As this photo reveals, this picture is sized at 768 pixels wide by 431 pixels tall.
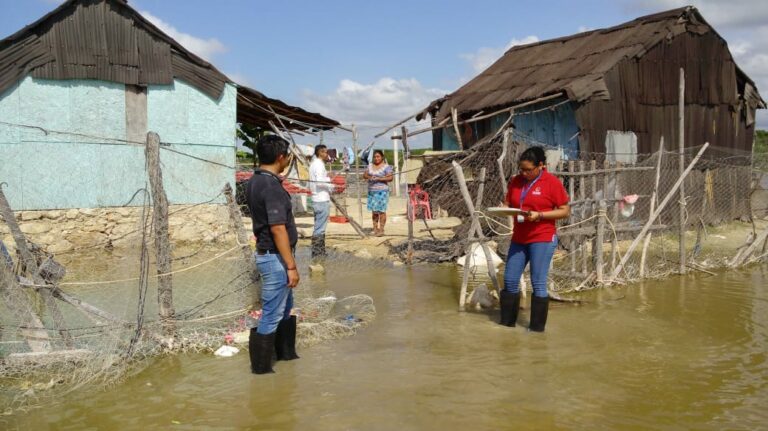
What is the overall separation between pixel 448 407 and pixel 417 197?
43.8 feet

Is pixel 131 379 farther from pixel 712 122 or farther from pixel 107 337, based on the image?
pixel 712 122

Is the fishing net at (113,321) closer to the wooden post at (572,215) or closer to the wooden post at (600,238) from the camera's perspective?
the wooden post at (572,215)

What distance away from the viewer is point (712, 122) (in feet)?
48.6

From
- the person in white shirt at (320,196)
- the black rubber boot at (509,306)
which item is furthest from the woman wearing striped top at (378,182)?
the black rubber boot at (509,306)

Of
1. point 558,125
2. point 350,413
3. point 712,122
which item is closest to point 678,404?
point 350,413

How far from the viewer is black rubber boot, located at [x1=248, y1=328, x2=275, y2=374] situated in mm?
4914

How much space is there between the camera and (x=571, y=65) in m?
13.4

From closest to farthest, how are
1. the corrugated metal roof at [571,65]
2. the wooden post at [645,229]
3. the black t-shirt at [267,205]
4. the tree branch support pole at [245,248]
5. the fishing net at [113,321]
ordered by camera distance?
1. the black t-shirt at [267,205]
2. the fishing net at [113,321]
3. the tree branch support pole at [245,248]
4. the wooden post at [645,229]
5. the corrugated metal roof at [571,65]

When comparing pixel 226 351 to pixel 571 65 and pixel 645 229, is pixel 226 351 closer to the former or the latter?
pixel 645 229

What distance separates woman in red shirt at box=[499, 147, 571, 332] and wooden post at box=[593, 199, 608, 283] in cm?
213

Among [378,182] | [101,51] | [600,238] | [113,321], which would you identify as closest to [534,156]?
[600,238]

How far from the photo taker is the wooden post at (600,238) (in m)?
7.93

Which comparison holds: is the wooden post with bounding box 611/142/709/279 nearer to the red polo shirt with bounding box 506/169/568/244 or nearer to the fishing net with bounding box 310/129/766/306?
the fishing net with bounding box 310/129/766/306

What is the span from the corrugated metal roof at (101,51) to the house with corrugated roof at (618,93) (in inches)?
198
